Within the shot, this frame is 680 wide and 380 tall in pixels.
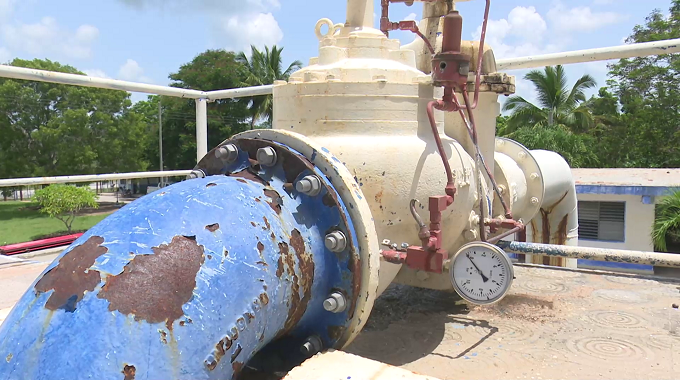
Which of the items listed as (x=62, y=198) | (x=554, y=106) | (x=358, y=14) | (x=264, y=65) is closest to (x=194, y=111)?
(x=264, y=65)

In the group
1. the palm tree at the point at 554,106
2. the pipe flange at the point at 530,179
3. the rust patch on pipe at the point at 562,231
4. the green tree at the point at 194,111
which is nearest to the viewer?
the pipe flange at the point at 530,179

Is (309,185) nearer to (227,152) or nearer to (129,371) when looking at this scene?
(227,152)

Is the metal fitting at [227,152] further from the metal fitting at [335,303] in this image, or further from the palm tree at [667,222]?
the palm tree at [667,222]

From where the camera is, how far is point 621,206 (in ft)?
36.8

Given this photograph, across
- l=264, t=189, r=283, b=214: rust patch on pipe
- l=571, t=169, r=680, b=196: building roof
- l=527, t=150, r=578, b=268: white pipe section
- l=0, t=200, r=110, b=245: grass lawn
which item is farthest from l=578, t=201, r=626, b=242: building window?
l=0, t=200, r=110, b=245: grass lawn

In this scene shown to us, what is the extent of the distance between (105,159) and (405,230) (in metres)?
25.6

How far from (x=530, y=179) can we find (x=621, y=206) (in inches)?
298

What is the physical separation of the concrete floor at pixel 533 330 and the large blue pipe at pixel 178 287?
93cm

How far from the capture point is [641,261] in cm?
310

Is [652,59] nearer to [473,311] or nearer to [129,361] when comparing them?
[473,311]

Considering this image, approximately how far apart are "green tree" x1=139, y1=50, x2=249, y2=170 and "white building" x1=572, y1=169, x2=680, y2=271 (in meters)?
17.6

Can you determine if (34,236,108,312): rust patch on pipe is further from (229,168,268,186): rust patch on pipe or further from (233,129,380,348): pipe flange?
(233,129,380,348): pipe flange

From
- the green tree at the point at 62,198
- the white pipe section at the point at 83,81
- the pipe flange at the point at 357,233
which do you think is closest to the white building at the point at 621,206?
the white pipe section at the point at 83,81

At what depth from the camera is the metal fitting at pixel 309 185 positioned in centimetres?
187
